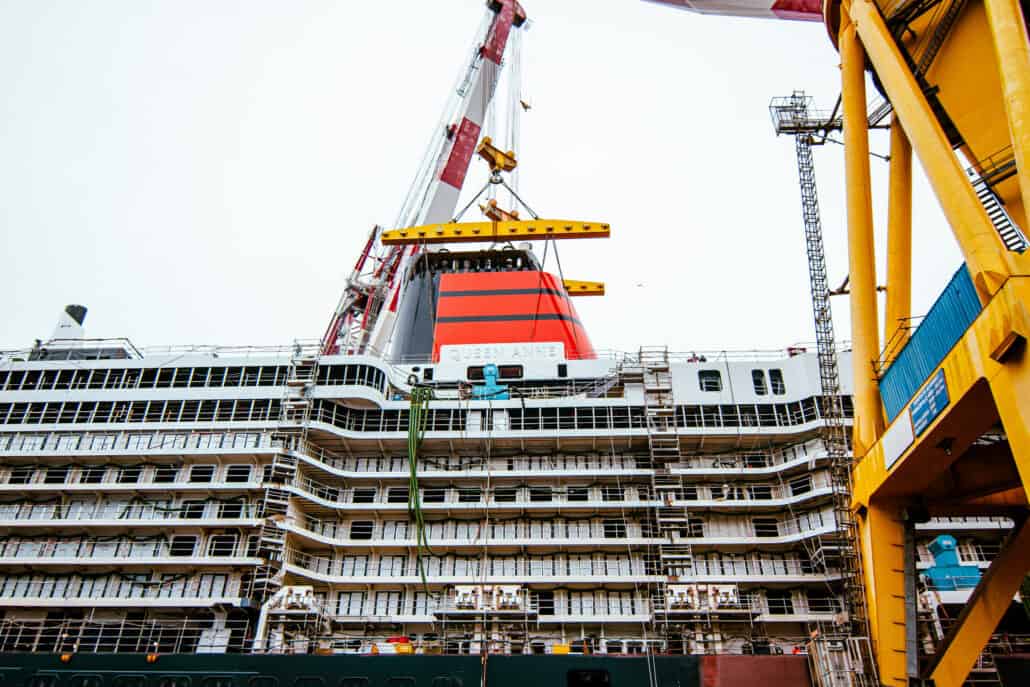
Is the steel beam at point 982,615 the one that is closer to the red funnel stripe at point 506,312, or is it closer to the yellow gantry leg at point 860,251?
the yellow gantry leg at point 860,251

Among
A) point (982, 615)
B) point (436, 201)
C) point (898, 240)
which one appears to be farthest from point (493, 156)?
point (982, 615)

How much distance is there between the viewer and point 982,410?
32.3 feet

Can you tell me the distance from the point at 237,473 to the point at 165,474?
2825 mm

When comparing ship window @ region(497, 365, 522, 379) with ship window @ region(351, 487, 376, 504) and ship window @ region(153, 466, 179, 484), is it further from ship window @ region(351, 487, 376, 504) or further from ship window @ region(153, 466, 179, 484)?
ship window @ region(153, 466, 179, 484)

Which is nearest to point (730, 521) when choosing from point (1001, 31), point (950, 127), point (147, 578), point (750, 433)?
point (750, 433)

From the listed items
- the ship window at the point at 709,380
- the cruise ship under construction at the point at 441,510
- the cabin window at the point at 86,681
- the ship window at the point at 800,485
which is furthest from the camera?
the ship window at the point at 709,380

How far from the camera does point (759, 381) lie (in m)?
24.5

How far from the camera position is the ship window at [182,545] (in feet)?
74.0

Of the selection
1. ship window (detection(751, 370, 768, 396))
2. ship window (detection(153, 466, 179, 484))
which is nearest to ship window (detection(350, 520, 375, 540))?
ship window (detection(153, 466, 179, 484))

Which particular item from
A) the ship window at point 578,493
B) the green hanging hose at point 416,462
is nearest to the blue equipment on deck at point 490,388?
the green hanging hose at point 416,462

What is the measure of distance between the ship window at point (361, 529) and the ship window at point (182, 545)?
518 cm

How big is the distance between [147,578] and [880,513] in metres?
21.7

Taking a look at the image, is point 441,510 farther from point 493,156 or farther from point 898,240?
point 493,156

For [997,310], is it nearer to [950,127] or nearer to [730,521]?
[950,127]
